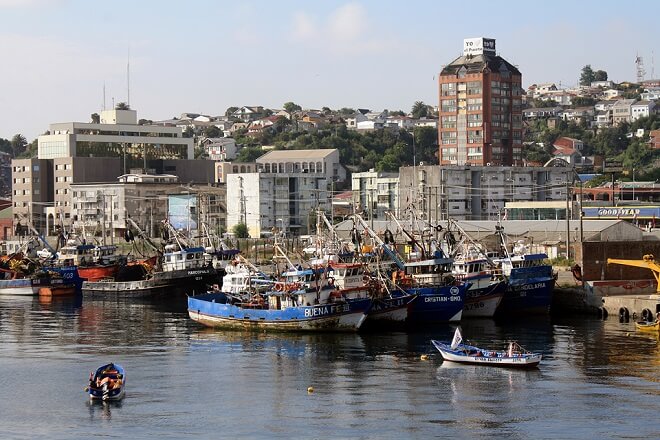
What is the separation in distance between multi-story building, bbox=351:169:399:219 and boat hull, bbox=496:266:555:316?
73469mm

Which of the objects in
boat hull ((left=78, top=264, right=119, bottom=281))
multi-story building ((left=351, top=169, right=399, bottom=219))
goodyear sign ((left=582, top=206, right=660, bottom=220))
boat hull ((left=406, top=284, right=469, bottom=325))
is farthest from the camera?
multi-story building ((left=351, top=169, right=399, bottom=219))

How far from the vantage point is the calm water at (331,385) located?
5000 centimetres

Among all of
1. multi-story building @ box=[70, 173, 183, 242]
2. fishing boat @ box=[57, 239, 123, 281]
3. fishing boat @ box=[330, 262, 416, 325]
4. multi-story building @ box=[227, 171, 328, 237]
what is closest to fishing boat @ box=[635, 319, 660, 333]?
fishing boat @ box=[330, 262, 416, 325]

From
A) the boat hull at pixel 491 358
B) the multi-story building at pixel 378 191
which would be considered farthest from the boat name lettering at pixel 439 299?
the multi-story building at pixel 378 191

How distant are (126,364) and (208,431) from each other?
A: 17.6 metres

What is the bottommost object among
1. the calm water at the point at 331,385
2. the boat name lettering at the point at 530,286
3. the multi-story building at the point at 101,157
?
the calm water at the point at 331,385

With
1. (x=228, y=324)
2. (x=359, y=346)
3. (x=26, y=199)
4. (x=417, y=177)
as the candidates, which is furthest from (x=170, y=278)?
(x=26, y=199)

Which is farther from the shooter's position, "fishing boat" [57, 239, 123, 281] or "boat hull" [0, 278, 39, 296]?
"fishing boat" [57, 239, 123, 281]

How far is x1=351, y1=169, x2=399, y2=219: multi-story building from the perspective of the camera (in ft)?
537

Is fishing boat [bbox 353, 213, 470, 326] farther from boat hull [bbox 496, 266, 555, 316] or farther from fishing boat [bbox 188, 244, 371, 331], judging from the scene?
fishing boat [bbox 188, 244, 371, 331]

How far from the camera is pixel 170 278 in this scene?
10712 cm

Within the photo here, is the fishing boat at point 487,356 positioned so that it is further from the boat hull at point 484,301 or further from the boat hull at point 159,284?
the boat hull at point 159,284

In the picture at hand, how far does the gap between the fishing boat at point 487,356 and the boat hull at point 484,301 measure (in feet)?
62.8

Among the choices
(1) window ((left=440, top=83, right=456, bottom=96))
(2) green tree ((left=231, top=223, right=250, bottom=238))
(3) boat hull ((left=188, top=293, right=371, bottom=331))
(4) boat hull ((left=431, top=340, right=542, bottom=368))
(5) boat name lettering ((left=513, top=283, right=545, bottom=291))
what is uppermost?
(1) window ((left=440, top=83, right=456, bottom=96))
